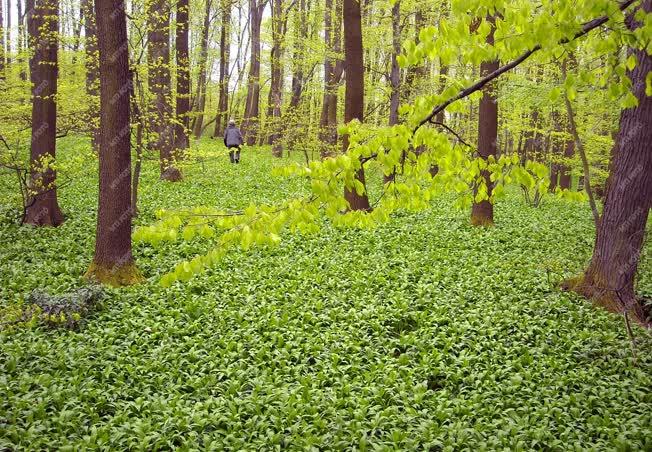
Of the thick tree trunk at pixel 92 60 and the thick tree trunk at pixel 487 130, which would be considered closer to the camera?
the thick tree trunk at pixel 92 60

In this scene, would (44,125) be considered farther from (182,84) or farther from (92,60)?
(182,84)

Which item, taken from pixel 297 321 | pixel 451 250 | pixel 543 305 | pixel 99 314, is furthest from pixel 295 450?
pixel 451 250

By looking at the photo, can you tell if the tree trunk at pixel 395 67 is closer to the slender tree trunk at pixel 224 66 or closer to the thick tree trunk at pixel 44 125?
the slender tree trunk at pixel 224 66

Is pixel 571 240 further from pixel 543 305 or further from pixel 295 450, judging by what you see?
pixel 295 450

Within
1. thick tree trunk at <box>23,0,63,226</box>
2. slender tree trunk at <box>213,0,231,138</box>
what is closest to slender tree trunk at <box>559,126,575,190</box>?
slender tree trunk at <box>213,0,231,138</box>

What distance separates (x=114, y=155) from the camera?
319 inches

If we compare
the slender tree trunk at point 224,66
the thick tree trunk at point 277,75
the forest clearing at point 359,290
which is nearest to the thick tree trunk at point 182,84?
the forest clearing at point 359,290

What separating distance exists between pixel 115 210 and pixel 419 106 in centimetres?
635

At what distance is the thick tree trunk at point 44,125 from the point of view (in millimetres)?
10602

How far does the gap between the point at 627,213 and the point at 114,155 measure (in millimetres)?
8196

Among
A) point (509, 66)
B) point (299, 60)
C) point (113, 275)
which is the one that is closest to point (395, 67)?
point (299, 60)

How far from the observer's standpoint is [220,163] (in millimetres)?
19875

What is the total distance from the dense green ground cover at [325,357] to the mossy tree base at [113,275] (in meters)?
0.30

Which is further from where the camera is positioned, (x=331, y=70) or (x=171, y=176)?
(x=331, y=70)
